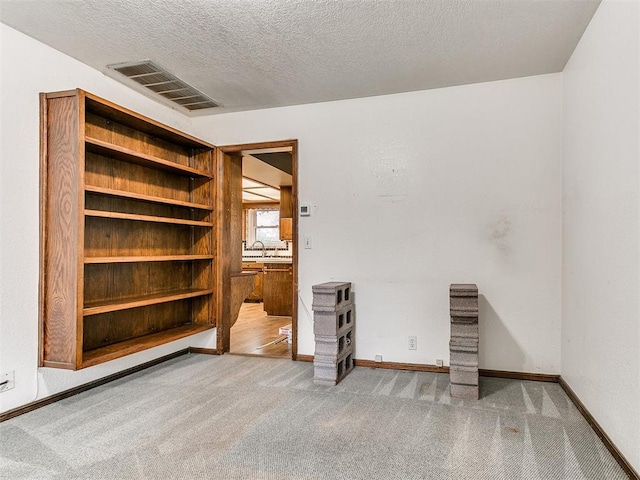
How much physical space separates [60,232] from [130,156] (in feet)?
2.63

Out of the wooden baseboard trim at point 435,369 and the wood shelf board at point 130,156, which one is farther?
the wooden baseboard trim at point 435,369

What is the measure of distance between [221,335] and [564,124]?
3.51 m

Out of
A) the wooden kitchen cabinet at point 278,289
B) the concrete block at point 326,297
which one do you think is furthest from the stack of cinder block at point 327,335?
the wooden kitchen cabinet at point 278,289

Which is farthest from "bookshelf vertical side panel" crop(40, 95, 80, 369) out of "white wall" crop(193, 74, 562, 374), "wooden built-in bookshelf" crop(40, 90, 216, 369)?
"white wall" crop(193, 74, 562, 374)

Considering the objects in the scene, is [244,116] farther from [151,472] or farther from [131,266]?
[151,472]

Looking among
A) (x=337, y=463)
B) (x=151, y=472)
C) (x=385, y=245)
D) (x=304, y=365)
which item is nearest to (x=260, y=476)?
(x=337, y=463)

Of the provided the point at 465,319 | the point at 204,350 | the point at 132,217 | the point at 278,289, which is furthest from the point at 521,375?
the point at 278,289

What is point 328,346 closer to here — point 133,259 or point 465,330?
point 465,330

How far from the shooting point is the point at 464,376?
283 centimetres

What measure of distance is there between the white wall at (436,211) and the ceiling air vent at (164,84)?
0.72 m

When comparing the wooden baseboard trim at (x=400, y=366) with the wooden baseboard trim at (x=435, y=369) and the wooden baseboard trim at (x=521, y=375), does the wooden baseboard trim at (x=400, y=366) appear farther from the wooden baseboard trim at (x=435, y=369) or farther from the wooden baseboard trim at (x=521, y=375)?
the wooden baseboard trim at (x=521, y=375)

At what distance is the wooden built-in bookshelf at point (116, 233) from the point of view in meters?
2.60

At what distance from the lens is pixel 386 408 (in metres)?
2.67

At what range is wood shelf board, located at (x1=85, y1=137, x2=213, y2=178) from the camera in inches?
110
